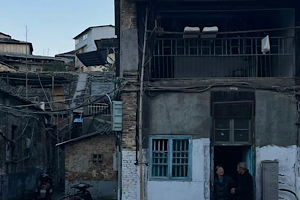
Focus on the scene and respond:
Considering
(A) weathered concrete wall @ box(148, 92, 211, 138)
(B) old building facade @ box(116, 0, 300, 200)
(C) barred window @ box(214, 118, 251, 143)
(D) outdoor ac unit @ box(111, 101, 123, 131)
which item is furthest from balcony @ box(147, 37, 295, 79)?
(C) barred window @ box(214, 118, 251, 143)

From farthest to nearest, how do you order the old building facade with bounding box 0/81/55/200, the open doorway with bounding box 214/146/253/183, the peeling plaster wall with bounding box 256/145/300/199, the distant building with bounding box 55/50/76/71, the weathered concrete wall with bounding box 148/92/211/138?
the distant building with bounding box 55/50/76/71, the old building facade with bounding box 0/81/55/200, the open doorway with bounding box 214/146/253/183, the weathered concrete wall with bounding box 148/92/211/138, the peeling plaster wall with bounding box 256/145/300/199

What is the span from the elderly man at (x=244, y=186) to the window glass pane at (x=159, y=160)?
2.00m

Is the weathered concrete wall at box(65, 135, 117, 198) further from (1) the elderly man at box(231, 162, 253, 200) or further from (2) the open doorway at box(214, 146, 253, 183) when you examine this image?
(1) the elderly man at box(231, 162, 253, 200)

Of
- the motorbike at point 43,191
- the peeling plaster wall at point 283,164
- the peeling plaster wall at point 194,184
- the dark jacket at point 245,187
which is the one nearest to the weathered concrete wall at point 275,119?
the peeling plaster wall at point 283,164

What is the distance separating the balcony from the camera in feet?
Result: 39.8

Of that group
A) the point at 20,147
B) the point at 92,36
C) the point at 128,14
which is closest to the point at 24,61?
the point at 92,36

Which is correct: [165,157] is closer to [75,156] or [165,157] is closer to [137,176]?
[137,176]

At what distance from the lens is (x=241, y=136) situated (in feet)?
37.0

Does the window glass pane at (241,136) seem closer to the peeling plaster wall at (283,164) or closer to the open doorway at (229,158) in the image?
the peeling plaster wall at (283,164)

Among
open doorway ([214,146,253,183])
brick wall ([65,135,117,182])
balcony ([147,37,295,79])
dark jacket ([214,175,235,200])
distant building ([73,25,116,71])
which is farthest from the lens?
distant building ([73,25,116,71])

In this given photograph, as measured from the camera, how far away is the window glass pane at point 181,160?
36.6ft

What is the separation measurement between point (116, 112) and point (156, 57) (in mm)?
1980

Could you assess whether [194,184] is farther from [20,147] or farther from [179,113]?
[20,147]

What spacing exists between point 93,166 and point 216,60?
993cm
